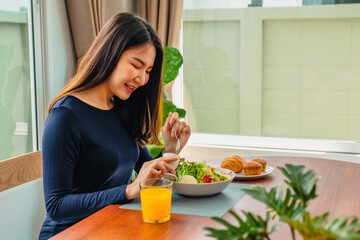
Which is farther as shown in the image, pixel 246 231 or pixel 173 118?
pixel 173 118

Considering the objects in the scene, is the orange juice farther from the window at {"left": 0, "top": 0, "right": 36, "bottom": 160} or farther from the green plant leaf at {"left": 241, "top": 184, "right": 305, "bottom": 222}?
the window at {"left": 0, "top": 0, "right": 36, "bottom": 160}

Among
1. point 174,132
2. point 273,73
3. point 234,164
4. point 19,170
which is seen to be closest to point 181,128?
point 174,132

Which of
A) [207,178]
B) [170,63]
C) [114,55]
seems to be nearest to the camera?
[207,178]

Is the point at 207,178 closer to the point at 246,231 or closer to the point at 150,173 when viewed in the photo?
the point at 150,173

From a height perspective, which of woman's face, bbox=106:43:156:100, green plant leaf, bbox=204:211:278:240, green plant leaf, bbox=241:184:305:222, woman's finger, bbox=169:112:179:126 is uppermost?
woman's face, bbox=106:43:156:100

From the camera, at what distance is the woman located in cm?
140

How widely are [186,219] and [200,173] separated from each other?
29 cm

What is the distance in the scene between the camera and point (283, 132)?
130 inches

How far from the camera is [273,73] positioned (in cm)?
326

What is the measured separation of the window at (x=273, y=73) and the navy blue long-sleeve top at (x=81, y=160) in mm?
1741

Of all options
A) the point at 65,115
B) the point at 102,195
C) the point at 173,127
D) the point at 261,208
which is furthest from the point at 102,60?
the point at 261,208

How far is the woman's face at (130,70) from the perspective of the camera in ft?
5.24

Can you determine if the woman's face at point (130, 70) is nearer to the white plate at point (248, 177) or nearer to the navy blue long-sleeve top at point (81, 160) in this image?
the navy blue long-sleeve top at point (81, 160)

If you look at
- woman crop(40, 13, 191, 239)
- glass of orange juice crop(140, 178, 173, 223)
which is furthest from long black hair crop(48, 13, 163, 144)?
glass of orange juice crop(140, 178, 173, 223)
